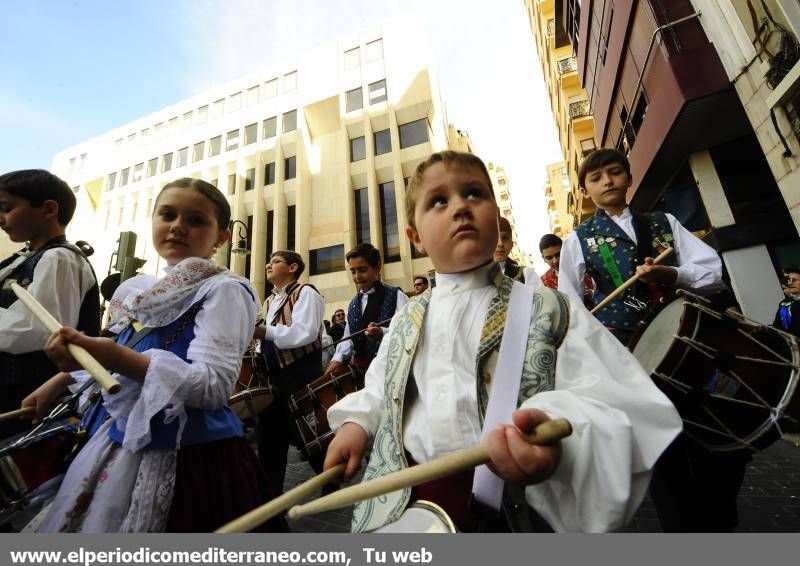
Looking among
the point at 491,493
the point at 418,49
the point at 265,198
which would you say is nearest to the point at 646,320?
the point at 491,493

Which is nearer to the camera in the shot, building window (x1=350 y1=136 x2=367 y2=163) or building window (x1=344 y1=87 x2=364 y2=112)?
building window (x1=350 y1=136 x2=367 y2=163)

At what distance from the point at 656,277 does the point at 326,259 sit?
19419 mm

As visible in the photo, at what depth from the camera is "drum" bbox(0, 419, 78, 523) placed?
1.19 meters

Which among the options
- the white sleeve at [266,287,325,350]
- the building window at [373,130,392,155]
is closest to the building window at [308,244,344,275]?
the building window at [373,130,392,155]

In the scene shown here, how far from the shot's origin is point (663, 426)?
805mm

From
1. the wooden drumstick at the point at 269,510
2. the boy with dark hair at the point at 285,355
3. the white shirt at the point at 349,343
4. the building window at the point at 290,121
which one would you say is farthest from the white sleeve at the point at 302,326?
the building window at the point at 290,121

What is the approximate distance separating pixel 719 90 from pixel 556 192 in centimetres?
3376

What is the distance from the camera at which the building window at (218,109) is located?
27.4m

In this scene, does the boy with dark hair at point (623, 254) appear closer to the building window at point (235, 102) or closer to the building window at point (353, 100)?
the building window at point (353, 100)

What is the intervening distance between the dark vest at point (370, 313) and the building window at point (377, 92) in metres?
20.8

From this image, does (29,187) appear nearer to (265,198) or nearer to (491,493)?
(491,493)

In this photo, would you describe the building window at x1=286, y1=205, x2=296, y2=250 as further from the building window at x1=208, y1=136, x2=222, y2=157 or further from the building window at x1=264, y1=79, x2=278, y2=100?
the building window at x1=264, y1=79, x2=278, y2=100

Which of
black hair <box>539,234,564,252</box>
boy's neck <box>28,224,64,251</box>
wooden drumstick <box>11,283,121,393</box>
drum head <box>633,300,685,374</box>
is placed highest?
black hair <box>539,234,564,252</box>

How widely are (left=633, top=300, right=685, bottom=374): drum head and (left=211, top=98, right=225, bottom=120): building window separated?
32217mm
